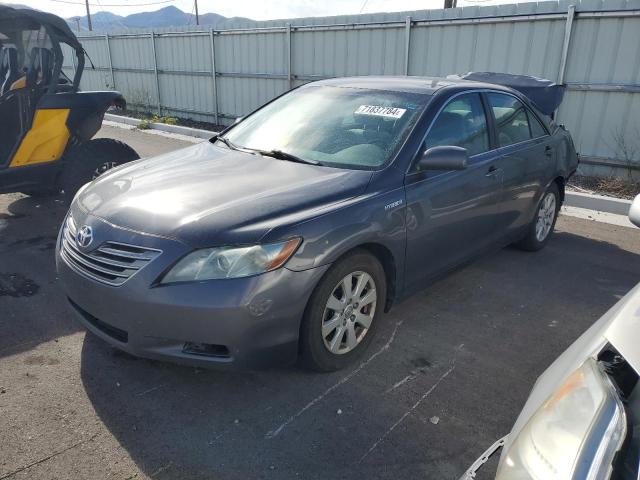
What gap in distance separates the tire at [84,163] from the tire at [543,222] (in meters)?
4.33

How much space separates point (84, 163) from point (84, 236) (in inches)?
126

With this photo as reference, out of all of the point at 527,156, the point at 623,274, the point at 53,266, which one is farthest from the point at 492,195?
the point at 53,266

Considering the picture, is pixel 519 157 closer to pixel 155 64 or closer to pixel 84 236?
pixel 84 236

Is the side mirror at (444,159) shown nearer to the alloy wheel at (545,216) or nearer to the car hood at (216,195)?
the car hood at (216,195)

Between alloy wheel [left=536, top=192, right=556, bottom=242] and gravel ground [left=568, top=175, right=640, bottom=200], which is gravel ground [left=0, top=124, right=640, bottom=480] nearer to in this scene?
alloy wheel [left=536, top=192, right=556, bottom=242]

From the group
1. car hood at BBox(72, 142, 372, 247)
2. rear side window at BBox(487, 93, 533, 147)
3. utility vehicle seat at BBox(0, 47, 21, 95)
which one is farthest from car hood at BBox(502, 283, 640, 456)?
utility vehicle seat at BBox(0, 47, 21, 95)

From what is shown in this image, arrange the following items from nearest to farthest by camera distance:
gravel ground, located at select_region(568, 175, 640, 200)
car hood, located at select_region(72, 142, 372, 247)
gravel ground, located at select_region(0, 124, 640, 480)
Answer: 1. gravel ground, located at select_region(0, 124, 640, 480)
2. car hood, located at select_region(72, 142, 372, 247)
3. gravel ground, located at select_region(568, 175, 640, 200)

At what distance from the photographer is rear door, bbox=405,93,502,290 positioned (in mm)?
3367

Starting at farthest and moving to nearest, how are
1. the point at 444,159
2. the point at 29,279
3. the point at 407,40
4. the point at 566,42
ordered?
the point at 407,40
the point at 566,42
the point at 29,279
the point at 444,159

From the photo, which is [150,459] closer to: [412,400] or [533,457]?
[412,400]

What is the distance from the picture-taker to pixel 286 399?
284 cm

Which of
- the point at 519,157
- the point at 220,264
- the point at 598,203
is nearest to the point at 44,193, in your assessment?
the point at 220,264

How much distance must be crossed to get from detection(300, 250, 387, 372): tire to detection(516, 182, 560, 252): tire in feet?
7.65

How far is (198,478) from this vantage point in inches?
90.6
